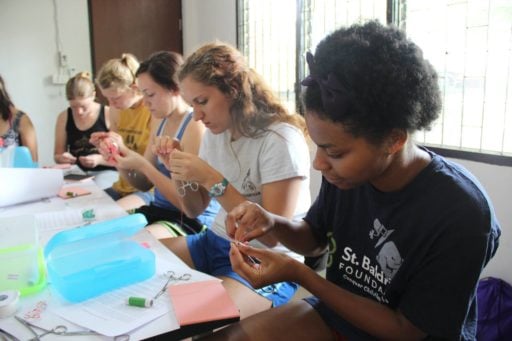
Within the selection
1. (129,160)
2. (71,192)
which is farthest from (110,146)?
(71,192)

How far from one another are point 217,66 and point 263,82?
18 centimetres

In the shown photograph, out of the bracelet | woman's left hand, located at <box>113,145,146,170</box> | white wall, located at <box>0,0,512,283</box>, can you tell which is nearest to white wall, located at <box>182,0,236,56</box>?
white wall, located at <box>0,0,512,283</box>

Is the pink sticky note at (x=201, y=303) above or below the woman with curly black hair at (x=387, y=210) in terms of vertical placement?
below

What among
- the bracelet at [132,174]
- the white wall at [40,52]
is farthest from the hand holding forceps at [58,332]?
the white wall at [40,52]

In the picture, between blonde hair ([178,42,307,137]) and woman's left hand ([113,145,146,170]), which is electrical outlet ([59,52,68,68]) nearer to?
woman's left hand ([113,145,146,170])

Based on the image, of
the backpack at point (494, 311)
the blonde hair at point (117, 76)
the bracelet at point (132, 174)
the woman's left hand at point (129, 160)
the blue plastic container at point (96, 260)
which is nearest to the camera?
the blue plastic container at point (96, 260)

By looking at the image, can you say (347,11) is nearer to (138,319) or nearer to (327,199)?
(327,199)

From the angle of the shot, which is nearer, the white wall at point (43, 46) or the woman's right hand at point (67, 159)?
the woman's right hand at point (67, 159)

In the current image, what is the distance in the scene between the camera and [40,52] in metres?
3.62

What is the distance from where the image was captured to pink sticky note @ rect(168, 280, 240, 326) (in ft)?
2.81

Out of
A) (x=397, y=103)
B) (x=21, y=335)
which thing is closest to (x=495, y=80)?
(x=397, y=103)

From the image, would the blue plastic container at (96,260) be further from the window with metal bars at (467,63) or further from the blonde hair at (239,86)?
the window with metal bars at (467,63)

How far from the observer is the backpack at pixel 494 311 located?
1.58 meters

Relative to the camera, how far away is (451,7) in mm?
1927
